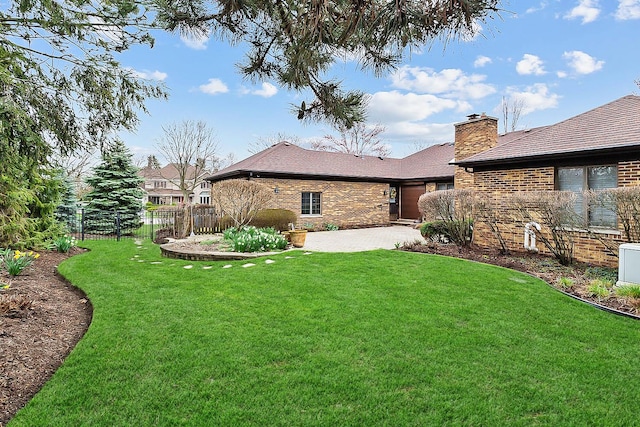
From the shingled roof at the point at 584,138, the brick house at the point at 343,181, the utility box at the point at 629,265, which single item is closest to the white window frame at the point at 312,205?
the brick house at the point at 343,181

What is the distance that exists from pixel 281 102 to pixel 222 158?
35256 mm

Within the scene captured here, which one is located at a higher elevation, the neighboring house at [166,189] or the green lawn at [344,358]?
the neighboring house at [166,189]

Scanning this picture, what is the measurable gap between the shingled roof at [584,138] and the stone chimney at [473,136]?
3449mm

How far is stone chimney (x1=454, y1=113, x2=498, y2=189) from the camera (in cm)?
1384

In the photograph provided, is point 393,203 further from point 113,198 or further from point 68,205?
point 68,205

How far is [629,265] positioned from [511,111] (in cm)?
2641

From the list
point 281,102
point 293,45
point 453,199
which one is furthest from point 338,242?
point 293,45

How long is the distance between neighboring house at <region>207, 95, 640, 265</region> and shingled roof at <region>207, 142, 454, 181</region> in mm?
59

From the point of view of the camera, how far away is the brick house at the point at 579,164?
7.70 metres

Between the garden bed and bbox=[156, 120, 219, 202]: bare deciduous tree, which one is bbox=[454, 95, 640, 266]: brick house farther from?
bbox=[156, 120, 219, 202]: bare deciduous tree

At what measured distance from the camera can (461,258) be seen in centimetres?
841

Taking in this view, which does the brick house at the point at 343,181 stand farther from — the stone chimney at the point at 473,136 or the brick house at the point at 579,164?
the brick house at the point at 579,164

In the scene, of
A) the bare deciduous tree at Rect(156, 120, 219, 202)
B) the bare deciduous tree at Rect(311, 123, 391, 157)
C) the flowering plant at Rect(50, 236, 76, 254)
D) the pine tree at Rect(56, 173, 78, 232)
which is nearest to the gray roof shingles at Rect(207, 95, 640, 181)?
the pine tree at Rect(56, 173, 78, 232)

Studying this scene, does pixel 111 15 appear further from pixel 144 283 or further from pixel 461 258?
pixel 461 258
